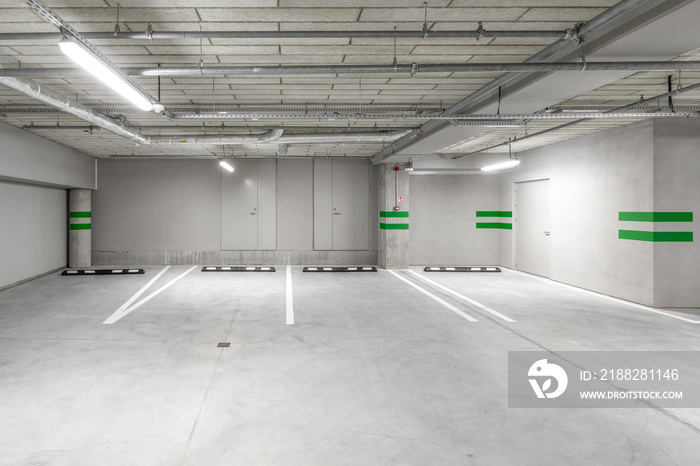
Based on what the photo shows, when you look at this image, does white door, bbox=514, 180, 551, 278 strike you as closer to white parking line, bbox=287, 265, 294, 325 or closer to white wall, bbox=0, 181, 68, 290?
white parking line, bbox=287, 265, 294, 325

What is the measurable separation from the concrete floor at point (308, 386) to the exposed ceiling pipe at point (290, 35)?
327 cm

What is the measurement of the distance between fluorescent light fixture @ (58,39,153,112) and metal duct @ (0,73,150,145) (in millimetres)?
1591

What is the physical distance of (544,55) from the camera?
4.11 m

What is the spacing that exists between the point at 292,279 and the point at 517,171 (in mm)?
7007

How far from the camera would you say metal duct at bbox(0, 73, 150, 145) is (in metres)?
4.56

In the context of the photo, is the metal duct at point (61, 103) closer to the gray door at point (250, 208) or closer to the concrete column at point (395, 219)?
the gray door at point (250, 208)

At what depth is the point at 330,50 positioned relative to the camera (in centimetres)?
425

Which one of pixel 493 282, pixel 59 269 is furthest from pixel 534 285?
pixel 59 269

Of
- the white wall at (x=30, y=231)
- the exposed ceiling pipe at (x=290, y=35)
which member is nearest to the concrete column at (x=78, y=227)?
the white wall at (x=30, y=231)

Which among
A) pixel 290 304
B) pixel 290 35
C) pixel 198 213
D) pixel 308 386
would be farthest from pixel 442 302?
pixel 198 213

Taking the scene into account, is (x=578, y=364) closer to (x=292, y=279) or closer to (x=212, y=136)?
(x=292, y=279)

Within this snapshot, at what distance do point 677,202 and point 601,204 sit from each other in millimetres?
1291

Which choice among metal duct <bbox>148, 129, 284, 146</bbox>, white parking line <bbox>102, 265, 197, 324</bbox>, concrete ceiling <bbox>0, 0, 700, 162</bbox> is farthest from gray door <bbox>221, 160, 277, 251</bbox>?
concrete ceiling <bbox>0, 0, 700, 162</bbox>

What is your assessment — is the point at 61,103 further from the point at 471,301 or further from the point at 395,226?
the point at 395,226
